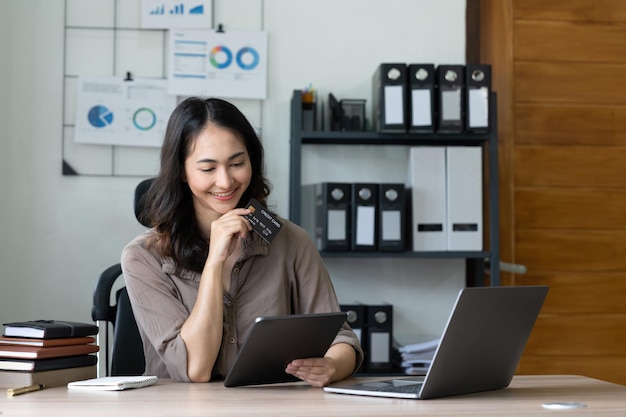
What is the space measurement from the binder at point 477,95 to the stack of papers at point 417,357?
79cm

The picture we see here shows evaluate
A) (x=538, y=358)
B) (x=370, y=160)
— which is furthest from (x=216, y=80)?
(x=538, y=358)

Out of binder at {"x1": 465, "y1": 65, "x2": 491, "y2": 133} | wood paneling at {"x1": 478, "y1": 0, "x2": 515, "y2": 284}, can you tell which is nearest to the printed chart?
binder at {"x1": 465, "y1": 65, "x2": 491, "y2": 133}

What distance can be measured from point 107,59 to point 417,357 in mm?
1606

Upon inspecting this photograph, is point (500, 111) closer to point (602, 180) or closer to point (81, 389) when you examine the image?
point (602, 180)

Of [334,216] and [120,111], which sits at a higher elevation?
[120,111]

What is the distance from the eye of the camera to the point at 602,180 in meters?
3.51

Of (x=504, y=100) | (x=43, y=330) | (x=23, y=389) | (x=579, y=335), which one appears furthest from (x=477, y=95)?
(x=23, y=389)

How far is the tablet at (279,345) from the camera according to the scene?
1.51m

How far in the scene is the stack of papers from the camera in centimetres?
309

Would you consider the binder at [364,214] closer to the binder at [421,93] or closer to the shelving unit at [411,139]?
the shelving unit at [411,139]

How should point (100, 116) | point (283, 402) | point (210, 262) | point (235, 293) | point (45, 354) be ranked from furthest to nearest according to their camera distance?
point (100, 116)
point (235, 293)
point (210, 262)
point (45, 354)
point (283, 402)

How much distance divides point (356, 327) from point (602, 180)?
1.21 meters

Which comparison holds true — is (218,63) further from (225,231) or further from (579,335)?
(579,335)

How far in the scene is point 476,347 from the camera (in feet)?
4.90
